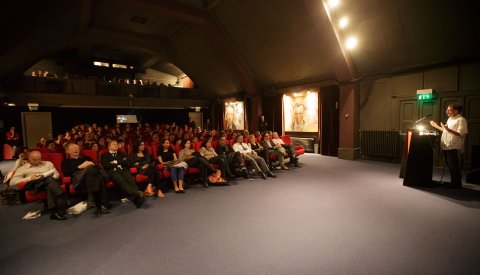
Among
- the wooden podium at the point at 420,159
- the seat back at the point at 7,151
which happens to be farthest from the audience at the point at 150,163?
the seat back at the point at 7,151

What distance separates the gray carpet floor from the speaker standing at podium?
29cm

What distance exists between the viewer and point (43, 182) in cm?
342

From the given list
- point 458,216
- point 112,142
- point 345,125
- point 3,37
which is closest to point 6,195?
point 112,142

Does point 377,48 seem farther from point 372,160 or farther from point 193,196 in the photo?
point 193,196

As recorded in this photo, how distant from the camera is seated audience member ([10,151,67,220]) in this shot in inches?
132

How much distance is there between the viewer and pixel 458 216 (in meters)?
3.15

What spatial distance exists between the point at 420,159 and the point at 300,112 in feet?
18.1

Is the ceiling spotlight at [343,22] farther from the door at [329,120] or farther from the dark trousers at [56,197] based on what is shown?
the dark trousers at [56,197]

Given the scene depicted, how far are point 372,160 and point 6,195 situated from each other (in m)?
8.93

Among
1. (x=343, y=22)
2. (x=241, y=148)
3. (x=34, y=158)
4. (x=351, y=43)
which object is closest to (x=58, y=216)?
(x=34, y=158)

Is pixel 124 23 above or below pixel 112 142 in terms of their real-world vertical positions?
above

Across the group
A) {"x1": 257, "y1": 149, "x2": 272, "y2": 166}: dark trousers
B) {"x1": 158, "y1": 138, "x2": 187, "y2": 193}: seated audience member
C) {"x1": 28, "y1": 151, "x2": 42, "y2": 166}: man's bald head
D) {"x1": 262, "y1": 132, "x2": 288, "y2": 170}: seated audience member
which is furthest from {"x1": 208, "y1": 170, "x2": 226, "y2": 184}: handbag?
{"x1": 28, "y1": 151, "x2": 42, "y2": 166}: man's bald head

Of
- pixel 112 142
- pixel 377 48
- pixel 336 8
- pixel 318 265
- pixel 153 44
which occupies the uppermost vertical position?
pixel 153 44

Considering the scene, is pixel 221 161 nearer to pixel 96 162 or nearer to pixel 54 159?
pixel 96 162
